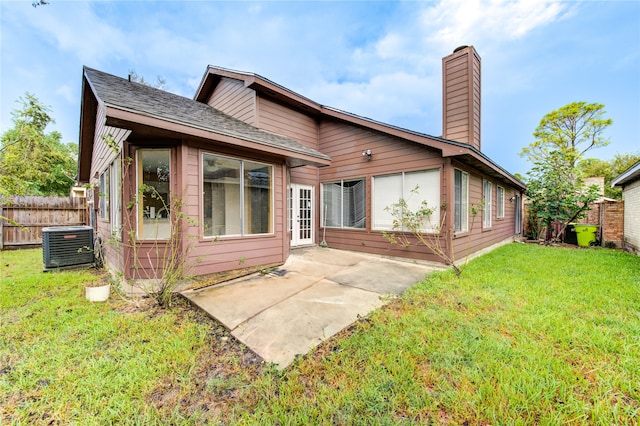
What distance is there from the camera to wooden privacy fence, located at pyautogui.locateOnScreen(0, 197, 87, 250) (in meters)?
8.45

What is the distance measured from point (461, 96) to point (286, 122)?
16.9 feet

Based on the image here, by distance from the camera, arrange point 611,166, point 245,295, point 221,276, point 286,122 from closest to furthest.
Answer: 1. point 245,295
2. point 221,276
3. point 286,122
4. point 611,166

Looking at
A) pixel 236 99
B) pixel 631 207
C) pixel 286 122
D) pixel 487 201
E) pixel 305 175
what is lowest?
pixel 631 207

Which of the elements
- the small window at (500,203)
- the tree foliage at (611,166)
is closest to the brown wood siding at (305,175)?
the small window at (500,203)

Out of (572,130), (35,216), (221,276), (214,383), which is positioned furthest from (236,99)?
(572,130)

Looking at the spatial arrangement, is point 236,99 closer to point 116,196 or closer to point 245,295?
point 116,196

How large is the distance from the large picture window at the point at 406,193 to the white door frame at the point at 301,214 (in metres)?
2.11

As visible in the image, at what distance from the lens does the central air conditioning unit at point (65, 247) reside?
521 cm

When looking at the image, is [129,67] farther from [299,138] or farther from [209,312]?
[209,312]

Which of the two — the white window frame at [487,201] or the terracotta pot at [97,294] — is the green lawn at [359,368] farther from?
the white window frame at [487,201]

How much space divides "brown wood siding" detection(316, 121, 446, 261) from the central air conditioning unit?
5.72m

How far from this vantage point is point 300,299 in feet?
12.2

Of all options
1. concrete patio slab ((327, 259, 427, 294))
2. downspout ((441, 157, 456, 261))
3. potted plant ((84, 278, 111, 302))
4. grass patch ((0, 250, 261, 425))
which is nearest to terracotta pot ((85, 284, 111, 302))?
potted plant ((84, 278, 111, 302))

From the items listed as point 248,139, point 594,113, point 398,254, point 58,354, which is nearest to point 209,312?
point 58,354
